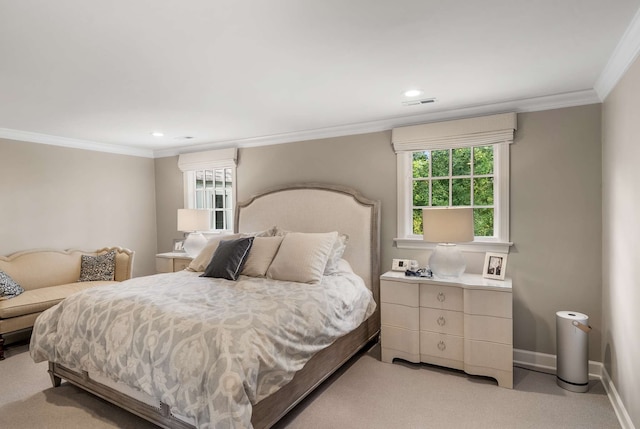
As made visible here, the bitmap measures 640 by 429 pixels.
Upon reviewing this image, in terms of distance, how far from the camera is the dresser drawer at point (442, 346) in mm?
2963

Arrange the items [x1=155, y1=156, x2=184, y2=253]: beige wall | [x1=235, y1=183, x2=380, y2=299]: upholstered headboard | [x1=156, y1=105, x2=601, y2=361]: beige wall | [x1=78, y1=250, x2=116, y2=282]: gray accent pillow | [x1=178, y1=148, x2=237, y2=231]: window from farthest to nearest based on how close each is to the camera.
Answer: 1. [x1=155, y1=156, x2=184, y2=253]: beige wall
2. [x1=178, y1=148, x2=237, y2=231]: window
3. [x1=78, y1=250, x2=116, y2=282]: gray accent pillow
4. [x1=235, y1=183, x2=380, y2=299]: upholstered headboard
5. [x1=156, y1=105, x2=601, y2=361]: beige wall

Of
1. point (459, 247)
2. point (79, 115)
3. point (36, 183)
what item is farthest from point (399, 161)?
point (36, 183)

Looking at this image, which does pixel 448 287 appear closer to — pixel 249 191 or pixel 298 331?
pixel 298 331

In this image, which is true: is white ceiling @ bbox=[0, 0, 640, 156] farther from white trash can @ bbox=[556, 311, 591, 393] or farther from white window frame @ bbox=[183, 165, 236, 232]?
white trash can @ bbox=[556, 311, 591, 393]

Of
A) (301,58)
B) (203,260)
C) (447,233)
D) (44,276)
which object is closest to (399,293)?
(447,233)

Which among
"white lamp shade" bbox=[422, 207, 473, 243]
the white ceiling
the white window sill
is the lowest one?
the white window sill

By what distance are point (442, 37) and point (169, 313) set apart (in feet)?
7.44

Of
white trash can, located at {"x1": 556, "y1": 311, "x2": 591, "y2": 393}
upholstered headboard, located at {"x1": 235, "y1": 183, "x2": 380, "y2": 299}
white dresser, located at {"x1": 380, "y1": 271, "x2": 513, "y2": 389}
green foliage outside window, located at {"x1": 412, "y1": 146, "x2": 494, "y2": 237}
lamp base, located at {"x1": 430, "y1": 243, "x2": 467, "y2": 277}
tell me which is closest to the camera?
white trash can, located at {"x1": 556, "y1": 311, "x2": 591, "y2": 393}

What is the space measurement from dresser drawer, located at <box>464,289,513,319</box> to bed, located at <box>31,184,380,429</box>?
0.94 meters

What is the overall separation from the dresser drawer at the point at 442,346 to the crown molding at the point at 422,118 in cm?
204

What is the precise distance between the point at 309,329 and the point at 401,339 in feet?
3.78

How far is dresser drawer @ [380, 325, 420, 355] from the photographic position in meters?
3.10

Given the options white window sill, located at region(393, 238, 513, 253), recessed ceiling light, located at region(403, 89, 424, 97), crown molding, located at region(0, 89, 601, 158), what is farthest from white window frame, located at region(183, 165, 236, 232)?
recessed ceiling light, located at region(403, 89, 424, 97)

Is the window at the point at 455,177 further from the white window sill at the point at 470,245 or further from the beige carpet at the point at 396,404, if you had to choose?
the beige carpet at the point at 396,404
